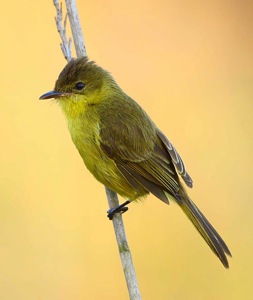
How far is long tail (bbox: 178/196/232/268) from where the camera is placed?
421 centimetres

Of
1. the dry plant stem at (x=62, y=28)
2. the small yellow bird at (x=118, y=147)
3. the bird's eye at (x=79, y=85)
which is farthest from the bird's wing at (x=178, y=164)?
the dry plant stem at (x=62, y=28)

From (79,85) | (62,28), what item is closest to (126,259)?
(79,85)

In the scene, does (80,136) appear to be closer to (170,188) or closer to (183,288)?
(170,188)

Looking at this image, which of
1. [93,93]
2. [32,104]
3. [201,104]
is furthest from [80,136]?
[201,104]

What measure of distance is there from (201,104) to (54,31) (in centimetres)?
Result: 123

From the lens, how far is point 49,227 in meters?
5.41

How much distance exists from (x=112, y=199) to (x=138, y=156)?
27cm

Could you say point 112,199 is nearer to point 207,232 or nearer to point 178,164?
point 178,164

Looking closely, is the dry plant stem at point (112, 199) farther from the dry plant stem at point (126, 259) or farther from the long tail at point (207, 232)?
the long tail at point (207, 232)

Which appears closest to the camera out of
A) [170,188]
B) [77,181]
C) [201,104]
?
[170,188]

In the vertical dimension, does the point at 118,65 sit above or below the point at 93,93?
above

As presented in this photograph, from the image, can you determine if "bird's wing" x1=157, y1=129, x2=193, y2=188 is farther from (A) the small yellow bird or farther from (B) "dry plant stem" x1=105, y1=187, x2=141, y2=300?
(B) "dry plant stem" x1=105, y1=187, x2=141, y2=300

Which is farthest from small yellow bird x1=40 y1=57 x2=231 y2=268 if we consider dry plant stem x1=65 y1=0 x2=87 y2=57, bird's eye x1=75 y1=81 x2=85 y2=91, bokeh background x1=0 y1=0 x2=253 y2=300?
bokeh background x1=0 y1=0 x2=253 y2=300

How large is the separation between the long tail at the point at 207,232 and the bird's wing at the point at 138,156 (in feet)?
0.26
